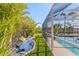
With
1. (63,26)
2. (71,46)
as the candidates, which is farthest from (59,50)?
(63,26)

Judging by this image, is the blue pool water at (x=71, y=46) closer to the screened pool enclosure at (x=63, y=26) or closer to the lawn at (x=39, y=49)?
the screened pool enclosure at (x=63, y=26)

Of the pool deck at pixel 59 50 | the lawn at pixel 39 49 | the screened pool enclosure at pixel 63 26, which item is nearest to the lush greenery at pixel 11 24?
the lawn at pixel 39 49

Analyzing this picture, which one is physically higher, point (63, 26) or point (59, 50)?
point (63, 26)

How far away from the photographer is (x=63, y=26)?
2418 millimetres

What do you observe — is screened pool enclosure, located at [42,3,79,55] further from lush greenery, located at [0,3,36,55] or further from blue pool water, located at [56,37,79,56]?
lush greenery, located at [0,3,36,55]

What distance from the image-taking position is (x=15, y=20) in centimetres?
243

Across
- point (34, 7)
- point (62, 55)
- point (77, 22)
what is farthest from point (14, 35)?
point (77, 22)

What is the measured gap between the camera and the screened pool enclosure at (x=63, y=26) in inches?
92.8

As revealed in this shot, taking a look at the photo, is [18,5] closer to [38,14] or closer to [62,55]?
[38,14]

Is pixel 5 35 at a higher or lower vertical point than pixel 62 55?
higher

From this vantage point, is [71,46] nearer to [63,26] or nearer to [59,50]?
[59,50]

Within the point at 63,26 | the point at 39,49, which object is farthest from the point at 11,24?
the point at 63,26

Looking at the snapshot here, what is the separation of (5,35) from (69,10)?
84cm

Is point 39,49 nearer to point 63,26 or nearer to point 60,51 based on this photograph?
point 60,51
